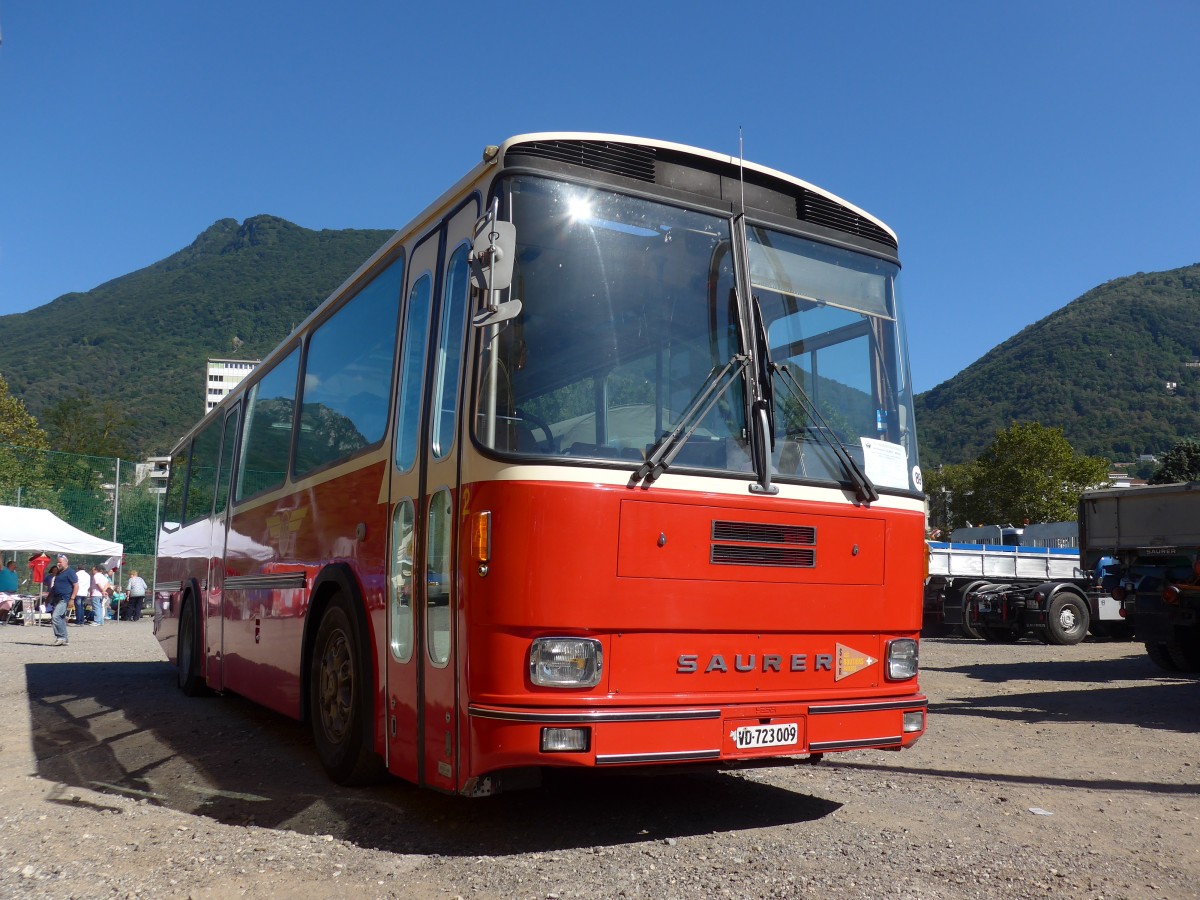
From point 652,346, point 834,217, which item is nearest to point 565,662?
point 652,346

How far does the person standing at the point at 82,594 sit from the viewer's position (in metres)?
28.8

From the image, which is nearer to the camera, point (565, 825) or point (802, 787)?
point (565, 825)

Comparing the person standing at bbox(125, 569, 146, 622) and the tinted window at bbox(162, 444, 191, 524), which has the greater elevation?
the tinted window at bbox(162, 444, 191, 524)

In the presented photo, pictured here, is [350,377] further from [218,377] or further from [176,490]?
[218,377]

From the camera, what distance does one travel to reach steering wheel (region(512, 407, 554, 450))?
15.6 feet

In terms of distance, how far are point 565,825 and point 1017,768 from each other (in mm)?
3653

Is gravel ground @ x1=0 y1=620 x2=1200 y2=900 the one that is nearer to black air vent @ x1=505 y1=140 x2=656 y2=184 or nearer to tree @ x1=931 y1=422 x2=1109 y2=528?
black air vent @ x1=505 y1=140 x2=656 y2=184

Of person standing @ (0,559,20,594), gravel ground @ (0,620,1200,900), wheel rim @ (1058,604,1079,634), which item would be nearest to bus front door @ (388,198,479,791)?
gravel ground @ (0,620,1200,900)

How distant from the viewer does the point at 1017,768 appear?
747 cm

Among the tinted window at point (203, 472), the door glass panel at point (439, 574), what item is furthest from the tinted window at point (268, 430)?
the door glass panel at point (439, 574)

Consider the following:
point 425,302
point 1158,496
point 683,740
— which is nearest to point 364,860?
point 683,740

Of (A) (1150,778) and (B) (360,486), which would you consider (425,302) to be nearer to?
(B) (360,486)

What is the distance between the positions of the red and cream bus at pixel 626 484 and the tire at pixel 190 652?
521 cm

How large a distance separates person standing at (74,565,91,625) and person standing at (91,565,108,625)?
360 millimetres
